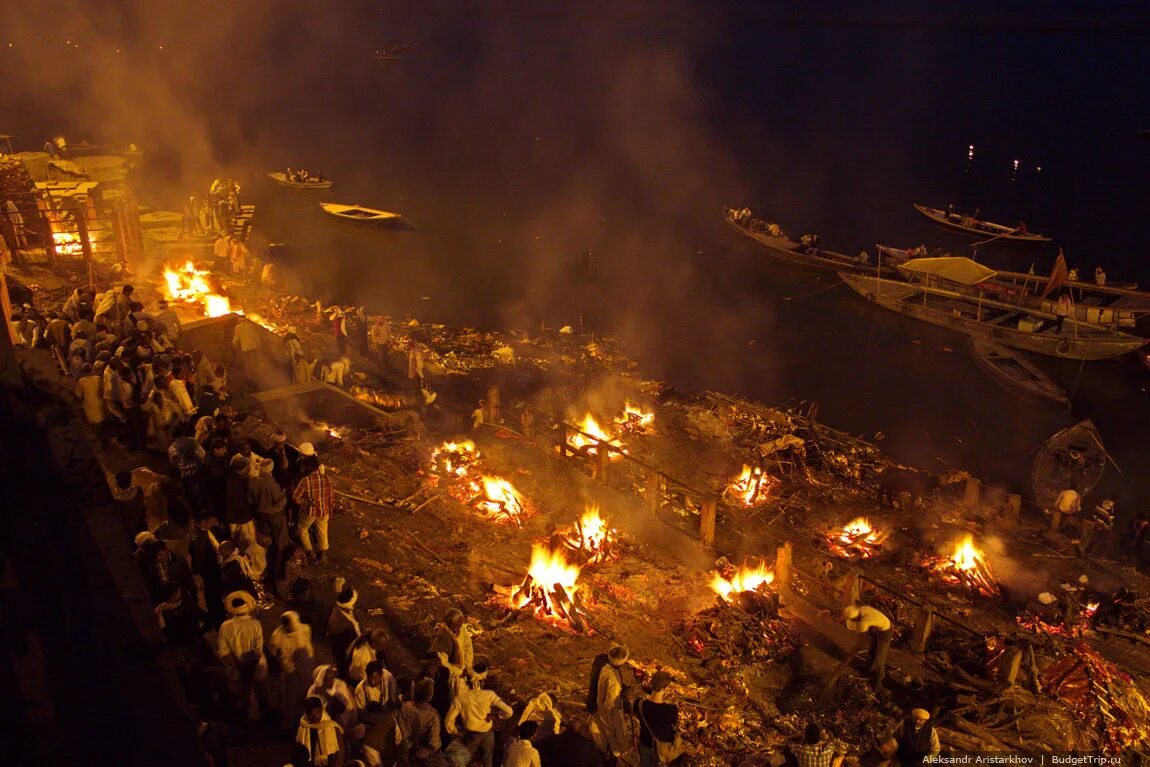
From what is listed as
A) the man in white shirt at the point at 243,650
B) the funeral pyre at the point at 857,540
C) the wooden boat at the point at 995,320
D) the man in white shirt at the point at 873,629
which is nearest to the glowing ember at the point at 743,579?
the man in white shirt at the point at 873,629

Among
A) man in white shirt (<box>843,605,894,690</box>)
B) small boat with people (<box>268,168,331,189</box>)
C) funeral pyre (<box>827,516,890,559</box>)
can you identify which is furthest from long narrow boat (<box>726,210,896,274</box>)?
man in white shirt (<box>843,605,894,690</box>)

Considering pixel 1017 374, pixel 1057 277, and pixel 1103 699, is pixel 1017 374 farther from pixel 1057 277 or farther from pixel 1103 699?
pixel 1103 699

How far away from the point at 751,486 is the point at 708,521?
11.6 ft

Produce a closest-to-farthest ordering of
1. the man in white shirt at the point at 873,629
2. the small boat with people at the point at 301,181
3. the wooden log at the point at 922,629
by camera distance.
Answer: the man in white shirt at the point at 873,629 → the wooden log at the point at 922,629 → the small boat with people at the point at 301,181

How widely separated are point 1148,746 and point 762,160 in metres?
73.2

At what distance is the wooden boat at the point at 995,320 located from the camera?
31109 millimetres

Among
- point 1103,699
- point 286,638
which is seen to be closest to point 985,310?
point 1103,699

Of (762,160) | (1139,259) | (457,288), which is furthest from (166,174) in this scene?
(1139,259)

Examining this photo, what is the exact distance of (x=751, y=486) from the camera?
17047mm

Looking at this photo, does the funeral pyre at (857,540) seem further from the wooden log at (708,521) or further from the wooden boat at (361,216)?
the wooden boat at (361,216)

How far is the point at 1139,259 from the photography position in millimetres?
46188

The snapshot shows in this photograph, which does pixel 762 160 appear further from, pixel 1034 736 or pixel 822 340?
pixel 1034 736

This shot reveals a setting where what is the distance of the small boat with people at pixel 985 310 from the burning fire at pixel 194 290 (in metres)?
22.6

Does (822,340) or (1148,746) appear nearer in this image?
(1148,746)
